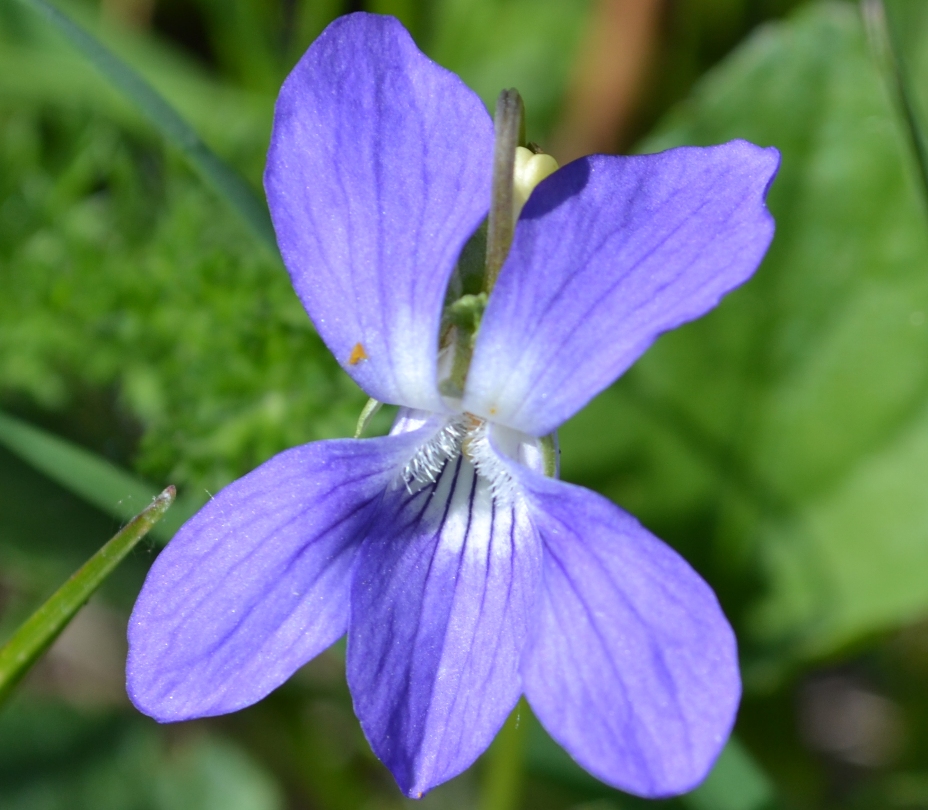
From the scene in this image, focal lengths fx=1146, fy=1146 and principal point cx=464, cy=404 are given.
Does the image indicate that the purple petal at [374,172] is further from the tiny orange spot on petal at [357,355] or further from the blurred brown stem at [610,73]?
the blurred brown stem at [610,73]

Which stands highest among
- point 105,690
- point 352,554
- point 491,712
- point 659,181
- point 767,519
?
point 659,181

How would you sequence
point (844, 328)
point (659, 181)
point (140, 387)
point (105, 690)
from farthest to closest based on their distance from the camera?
point (105, 690)
point (844, 328)
point (140, 387)
point (659, 181)

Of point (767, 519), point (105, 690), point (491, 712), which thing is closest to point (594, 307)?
point (491, 712)

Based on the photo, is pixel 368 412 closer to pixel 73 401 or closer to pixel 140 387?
pixel 140 387

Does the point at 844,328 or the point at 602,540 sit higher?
the point at 602,540

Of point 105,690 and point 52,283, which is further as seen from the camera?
point 105,690

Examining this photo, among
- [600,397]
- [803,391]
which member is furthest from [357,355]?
[803,391]

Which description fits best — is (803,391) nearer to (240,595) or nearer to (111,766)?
(240,595)
